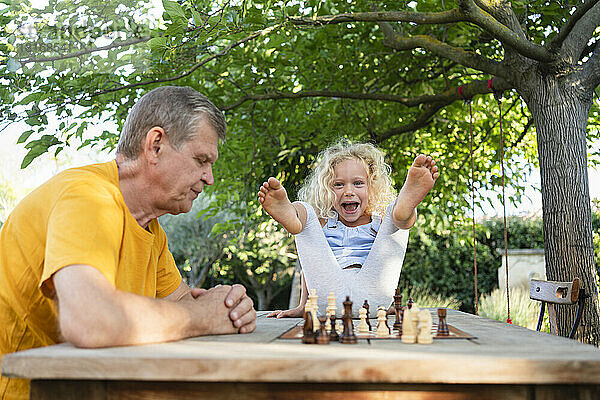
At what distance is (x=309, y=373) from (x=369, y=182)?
2.26m

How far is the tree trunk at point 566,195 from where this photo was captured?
3932mm

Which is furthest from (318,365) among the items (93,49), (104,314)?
(93,49)

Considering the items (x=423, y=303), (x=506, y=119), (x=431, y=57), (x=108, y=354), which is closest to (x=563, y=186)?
(x=431, y=57)

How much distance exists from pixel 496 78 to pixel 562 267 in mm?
1715

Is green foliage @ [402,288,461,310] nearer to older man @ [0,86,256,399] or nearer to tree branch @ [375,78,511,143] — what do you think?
tree branch @ [375,78,511,143]

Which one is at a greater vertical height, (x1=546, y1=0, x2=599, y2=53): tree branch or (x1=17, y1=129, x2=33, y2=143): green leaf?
(x1=546, y1=0, x2=599, y2=53): tree branch

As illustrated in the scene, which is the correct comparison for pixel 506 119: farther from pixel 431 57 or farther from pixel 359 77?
pixel 359 77

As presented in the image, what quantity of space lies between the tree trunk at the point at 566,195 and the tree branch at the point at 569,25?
0.25 meters

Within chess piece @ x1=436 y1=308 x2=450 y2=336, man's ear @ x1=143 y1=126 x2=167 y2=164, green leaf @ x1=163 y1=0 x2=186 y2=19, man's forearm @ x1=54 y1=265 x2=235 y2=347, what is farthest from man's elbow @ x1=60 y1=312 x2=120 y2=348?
green leaf @ x1=163 y1=0 x2=186 y2=19

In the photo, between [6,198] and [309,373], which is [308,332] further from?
[6,198]

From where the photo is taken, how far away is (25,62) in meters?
3.93

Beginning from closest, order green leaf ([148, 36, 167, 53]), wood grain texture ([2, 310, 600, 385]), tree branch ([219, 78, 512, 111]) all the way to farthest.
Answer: wood grain texture ([2, 310, 600, 385]) < green leaf ([148, 36, 167, 53]) < tree branch ([219, 78, 512, 111])

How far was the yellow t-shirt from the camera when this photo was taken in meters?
1.46

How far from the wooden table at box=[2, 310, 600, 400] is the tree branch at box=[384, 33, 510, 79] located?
3.55 m
